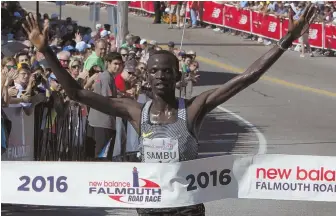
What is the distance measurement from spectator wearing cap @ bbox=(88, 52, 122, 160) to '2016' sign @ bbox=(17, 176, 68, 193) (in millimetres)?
6029

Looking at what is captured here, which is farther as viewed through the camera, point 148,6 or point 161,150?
point 148,6

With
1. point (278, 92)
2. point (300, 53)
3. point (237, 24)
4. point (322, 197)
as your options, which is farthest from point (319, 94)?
point (322, 197)

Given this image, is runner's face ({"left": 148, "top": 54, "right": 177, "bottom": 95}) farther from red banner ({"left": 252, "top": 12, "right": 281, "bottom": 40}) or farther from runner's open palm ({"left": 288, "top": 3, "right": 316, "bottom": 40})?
red banner ({"left": 252, "top": 12, "right": 281, "bottom": 40})

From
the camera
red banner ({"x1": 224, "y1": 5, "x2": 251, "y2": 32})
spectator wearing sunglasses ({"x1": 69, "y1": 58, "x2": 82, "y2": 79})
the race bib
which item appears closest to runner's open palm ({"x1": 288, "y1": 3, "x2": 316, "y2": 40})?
the race bib

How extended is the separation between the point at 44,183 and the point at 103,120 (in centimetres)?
642

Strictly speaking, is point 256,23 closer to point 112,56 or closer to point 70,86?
point 112,56

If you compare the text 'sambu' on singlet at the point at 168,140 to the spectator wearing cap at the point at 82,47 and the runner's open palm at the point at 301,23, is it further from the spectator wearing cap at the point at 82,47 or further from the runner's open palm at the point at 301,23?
the spectator wearing cap at the point at 82,47

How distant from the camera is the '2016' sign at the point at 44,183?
20.0 ft

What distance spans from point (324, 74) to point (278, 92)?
130 inches

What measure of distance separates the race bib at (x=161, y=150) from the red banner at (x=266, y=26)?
25.9 meters

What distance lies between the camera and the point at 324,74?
27.0 m

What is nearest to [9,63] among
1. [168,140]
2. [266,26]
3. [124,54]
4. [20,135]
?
[20,135]

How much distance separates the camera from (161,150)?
570 cm

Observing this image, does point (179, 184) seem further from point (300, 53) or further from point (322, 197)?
point (300, 53)
